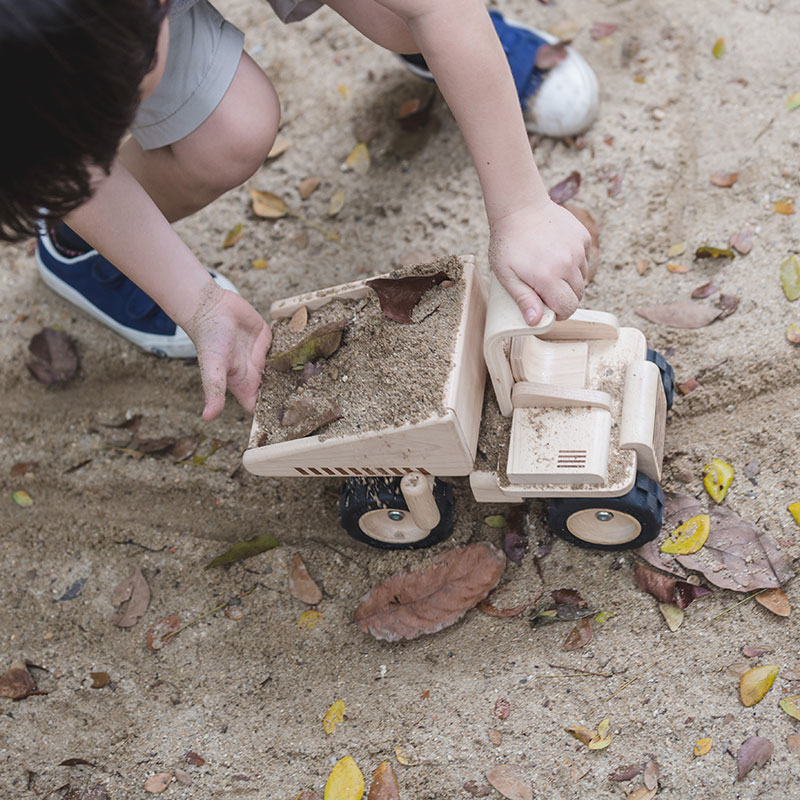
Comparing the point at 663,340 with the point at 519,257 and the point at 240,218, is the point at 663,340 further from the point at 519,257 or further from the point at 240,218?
the point at 240,218

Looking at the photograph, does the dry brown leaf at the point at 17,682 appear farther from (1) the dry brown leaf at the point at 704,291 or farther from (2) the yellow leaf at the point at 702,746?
(1) the dry brown leaf at the point at 704,291

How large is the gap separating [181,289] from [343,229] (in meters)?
0.64

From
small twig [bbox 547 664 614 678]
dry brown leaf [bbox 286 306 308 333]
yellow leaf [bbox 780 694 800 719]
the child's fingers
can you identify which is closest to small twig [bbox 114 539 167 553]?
the child's fingers

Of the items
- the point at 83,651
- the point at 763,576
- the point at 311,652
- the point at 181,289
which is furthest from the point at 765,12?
the point at 83,651

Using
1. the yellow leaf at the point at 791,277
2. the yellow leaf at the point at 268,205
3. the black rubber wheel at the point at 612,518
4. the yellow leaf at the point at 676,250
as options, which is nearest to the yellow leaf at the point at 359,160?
the yellow leaf at the point at 268,205

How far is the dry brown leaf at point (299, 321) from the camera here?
149 centimetres

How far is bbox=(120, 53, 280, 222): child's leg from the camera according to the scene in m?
1.60

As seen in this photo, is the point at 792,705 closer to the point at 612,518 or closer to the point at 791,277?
the point at 612,518

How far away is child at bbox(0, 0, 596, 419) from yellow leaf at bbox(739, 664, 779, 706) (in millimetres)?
597

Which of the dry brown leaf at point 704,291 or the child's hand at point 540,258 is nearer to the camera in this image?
the child's hand at point 540,258

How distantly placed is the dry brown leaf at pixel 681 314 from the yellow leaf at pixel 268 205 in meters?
0.89

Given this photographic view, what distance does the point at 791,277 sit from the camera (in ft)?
5.46

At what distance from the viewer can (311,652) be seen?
149 centimetres

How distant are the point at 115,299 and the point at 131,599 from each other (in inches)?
26.1
